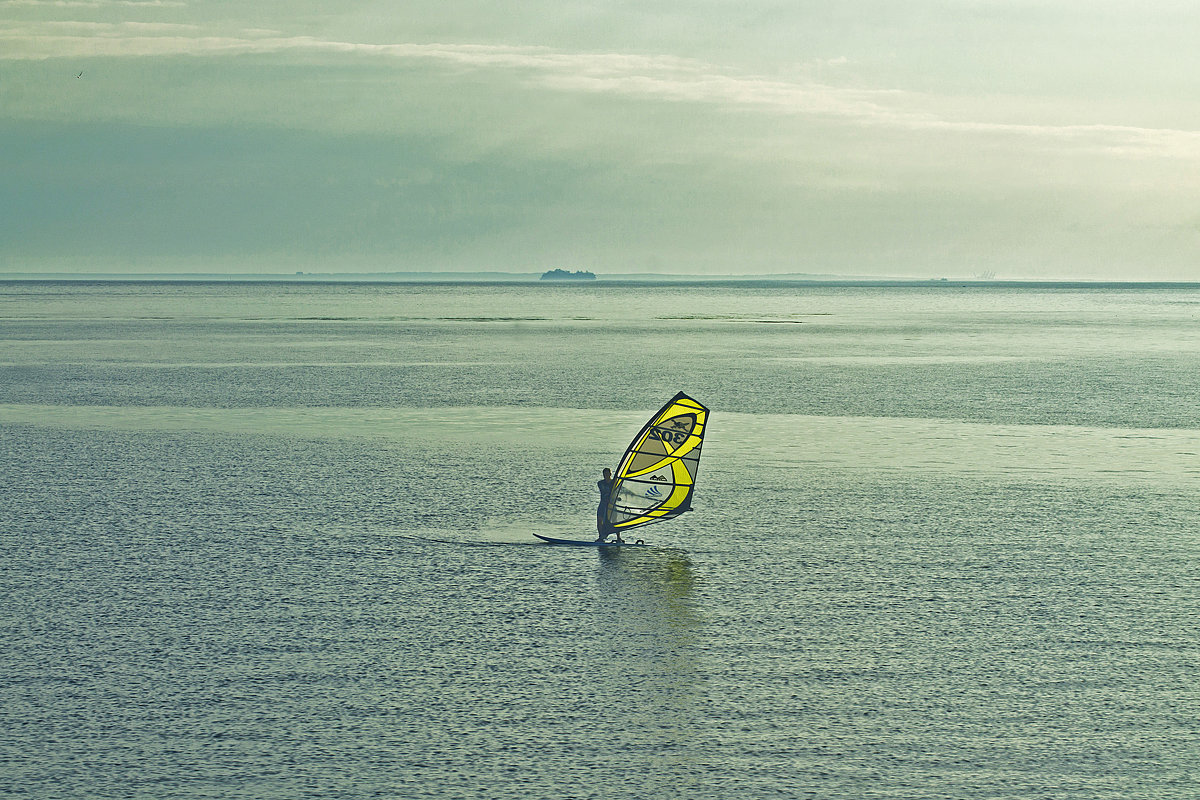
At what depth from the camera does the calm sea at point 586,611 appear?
352 inches

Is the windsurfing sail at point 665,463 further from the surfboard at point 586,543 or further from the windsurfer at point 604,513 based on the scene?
the surfboard at point 586,543

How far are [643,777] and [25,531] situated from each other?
1154 centimetres

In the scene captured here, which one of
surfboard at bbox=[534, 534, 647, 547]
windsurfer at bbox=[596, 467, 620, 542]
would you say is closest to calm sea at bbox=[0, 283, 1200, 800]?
surfboard at bbox=[534, 534, 647, 547]

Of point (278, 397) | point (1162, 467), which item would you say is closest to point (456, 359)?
point (278, 397)

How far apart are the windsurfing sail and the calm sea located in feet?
1.90

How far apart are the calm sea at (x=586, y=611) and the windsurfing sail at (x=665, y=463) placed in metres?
0.58

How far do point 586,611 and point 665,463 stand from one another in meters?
4.90

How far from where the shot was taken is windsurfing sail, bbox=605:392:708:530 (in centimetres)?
1759

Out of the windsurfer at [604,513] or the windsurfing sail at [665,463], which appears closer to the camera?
the windsurfer at [604,513]

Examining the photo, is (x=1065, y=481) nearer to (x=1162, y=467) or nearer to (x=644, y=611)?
(x=1162, y=467)

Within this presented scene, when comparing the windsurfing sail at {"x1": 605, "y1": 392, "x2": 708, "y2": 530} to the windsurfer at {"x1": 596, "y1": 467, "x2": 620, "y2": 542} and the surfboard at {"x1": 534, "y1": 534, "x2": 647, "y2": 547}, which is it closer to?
the windsurfer at {"x1": 596, "y1": 467, "x2": 620, "y2": 542}

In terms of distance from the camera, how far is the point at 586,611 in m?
13.1

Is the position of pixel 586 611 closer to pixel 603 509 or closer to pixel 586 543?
pixel 586 543

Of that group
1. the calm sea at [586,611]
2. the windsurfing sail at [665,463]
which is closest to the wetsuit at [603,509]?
the windsurfing sail at [665,463]
